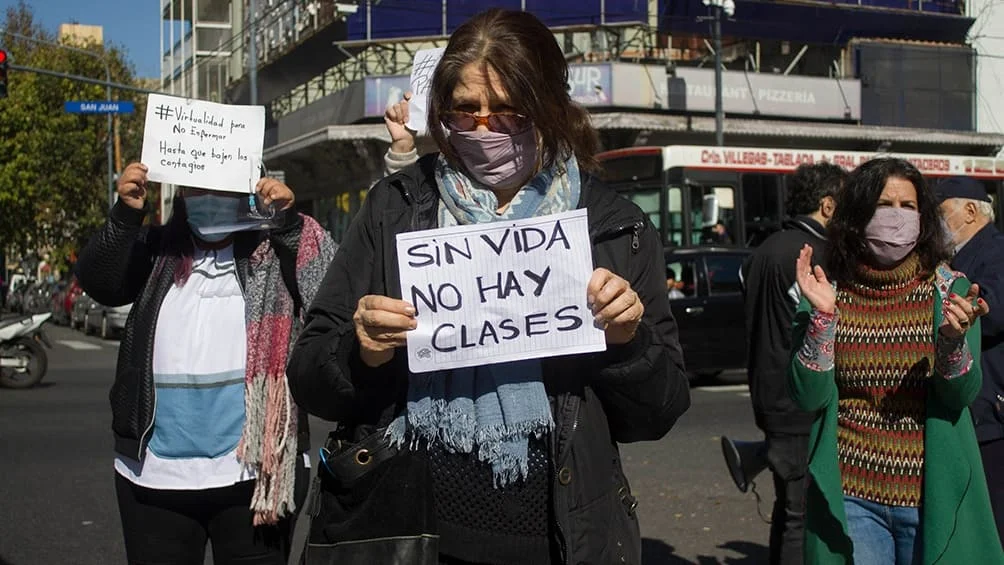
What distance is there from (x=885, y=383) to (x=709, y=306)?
10.8 m

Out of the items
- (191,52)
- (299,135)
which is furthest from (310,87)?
(191,52)

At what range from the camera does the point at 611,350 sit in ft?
7.42

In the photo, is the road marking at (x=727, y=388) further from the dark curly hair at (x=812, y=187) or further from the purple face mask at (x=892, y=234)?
the purple face mask at (x=892, y=234)

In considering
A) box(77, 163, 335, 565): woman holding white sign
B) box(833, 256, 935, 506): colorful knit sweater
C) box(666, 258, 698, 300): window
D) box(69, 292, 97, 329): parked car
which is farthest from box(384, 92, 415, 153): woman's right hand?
box(69, 292, 97, 329): parked car

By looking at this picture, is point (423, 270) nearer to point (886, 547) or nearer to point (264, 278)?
point (264, 278)

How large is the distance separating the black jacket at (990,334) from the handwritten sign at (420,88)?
1.99 metres

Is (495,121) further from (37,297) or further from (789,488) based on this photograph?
(37,297)

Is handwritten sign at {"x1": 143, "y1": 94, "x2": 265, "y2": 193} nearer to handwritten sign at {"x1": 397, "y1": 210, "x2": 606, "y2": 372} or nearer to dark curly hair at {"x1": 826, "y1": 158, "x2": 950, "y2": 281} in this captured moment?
handwritten sign at {"x1": 397, "y1": 210, "x2": 606, "y2": 372}

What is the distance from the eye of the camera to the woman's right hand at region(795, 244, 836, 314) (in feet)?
11.9

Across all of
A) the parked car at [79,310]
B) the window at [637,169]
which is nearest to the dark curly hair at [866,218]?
the window at [637,169]

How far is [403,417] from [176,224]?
1.63 m

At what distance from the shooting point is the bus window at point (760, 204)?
19.3 meters

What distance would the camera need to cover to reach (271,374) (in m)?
3.54

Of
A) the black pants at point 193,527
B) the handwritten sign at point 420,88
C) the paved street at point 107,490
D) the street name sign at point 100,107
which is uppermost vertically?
the street name sign at point 100,107
